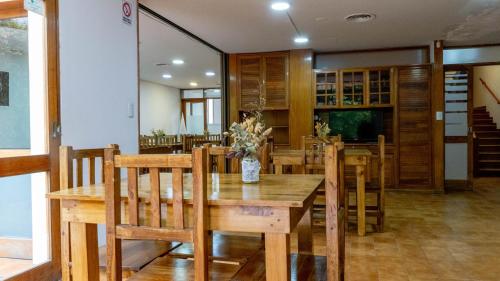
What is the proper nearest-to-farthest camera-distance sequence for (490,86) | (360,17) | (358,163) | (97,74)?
(97,74), (358,163), (360,17), (490,86)

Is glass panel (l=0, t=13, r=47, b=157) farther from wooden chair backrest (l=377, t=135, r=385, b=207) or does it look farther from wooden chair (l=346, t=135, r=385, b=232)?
wooden chair backrest (l=377, t=135, r=385, b=207)

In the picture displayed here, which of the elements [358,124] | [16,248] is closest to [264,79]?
[358,124]

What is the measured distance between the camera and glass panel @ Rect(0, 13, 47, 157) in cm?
264

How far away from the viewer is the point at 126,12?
3.50 m

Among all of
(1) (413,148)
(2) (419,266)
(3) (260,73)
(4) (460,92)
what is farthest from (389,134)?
(2) (419,266)

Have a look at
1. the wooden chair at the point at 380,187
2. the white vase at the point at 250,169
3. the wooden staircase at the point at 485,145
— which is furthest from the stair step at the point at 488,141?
the white vase at the point at 250,169

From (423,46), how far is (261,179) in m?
5.35

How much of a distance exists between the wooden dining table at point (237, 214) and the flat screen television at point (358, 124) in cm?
473

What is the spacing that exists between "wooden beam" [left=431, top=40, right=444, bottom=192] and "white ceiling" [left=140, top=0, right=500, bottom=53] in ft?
1.28

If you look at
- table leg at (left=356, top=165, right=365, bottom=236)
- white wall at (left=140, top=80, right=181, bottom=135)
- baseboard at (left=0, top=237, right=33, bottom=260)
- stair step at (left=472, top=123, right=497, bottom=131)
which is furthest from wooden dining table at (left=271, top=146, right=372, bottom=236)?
white wall at (left=140, top=80, right=181, bottom=135)

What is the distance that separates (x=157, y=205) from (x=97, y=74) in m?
2.00

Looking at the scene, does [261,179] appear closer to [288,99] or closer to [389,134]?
[288,99]

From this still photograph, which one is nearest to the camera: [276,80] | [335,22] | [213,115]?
[335,22]

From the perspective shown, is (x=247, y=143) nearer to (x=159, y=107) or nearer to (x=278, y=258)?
(x=278, y=258)
